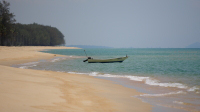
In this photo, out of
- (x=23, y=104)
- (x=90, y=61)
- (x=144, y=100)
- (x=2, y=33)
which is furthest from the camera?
(x=2, y=33)

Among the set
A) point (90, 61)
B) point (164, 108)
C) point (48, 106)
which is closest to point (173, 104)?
point (164, 108)

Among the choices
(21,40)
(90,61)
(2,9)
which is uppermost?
(2,9)

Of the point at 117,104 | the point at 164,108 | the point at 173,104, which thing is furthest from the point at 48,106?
the point at 173,104

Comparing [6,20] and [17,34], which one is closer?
[6,20]

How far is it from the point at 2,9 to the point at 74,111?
273 feet

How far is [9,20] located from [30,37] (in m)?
49.4

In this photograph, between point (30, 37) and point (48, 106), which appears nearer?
point (48, 106)

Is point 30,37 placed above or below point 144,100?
above

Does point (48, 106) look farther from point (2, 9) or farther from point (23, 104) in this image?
point (2, 9)

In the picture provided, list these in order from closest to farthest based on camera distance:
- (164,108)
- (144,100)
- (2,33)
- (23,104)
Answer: (23,104)
(164,108)
(144,100)
(2,33)

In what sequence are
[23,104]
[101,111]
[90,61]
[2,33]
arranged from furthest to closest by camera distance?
[2,33], [90,61], [101,111], [23,104]

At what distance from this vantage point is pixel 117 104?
7738mm

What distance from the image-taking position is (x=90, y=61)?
3634 cm

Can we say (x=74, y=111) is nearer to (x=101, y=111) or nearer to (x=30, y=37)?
(x=101, y=111)
